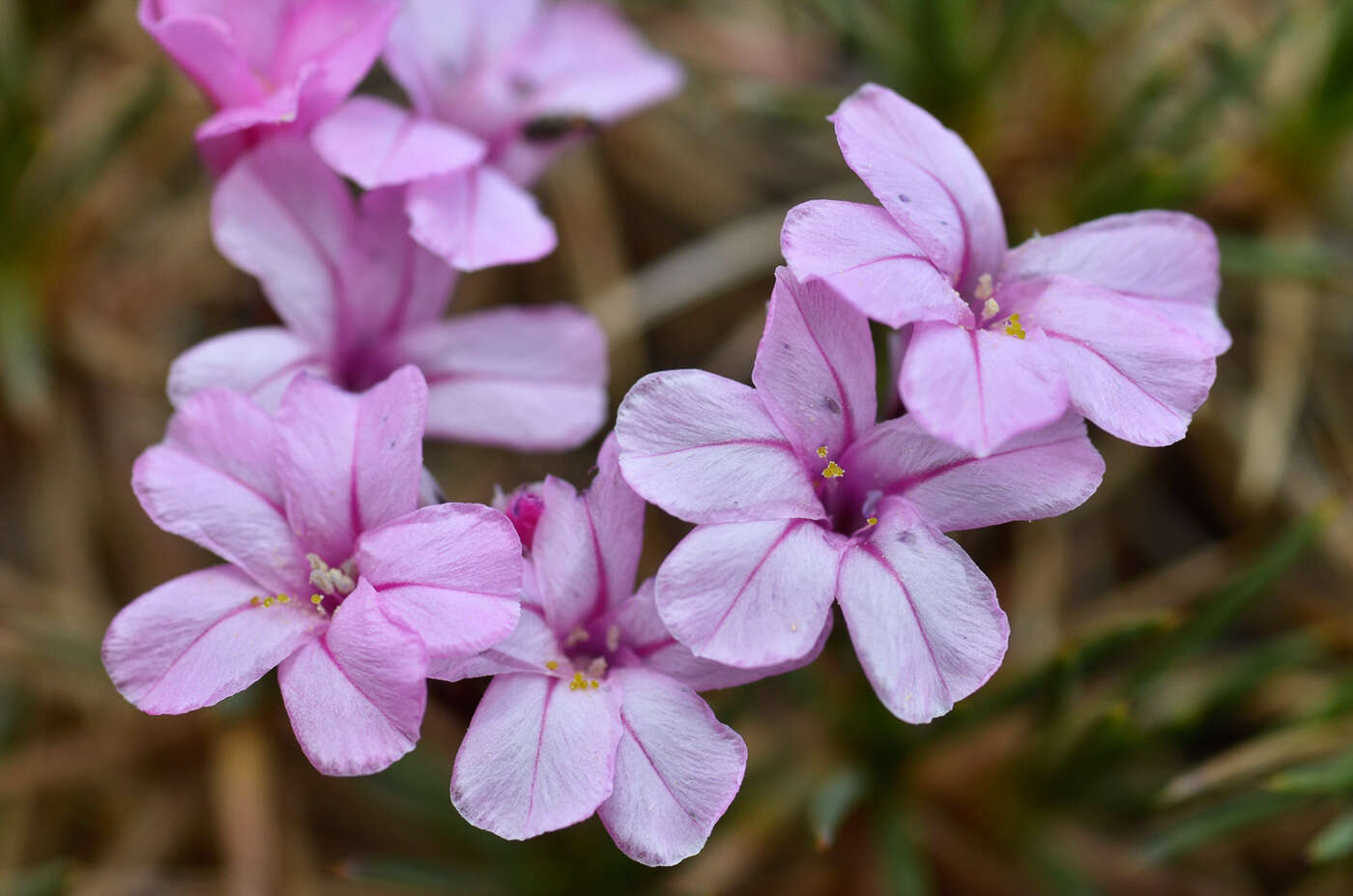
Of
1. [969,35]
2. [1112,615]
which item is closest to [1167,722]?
[1112,615]

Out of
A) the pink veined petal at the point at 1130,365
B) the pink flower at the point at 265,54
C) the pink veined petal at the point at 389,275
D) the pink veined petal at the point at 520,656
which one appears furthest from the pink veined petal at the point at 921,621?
the pink flower at the point at 265,54

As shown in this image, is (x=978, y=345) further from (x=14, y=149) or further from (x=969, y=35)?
(x=14, y=149)

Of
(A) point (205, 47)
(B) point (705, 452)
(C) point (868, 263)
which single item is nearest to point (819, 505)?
(B) point (705, 452)

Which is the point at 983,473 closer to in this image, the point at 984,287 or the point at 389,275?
the point at 984,287

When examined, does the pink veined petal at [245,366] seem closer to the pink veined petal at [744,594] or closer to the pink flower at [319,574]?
the pink flower at [319,574]

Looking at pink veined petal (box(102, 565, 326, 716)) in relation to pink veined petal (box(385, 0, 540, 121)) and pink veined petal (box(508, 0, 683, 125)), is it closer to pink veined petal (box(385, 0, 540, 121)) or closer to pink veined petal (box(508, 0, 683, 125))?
pink veined petal (box(385, 0, 540, 121))

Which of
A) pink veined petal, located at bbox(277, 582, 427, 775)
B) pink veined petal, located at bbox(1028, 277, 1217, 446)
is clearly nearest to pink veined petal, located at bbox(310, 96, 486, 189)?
pink veined petal, located at bbox(277, 582, 427, 775)
